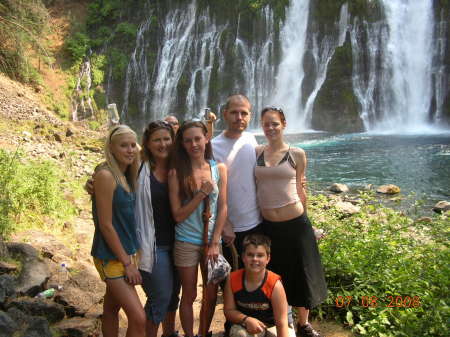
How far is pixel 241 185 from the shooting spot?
9.45 feet

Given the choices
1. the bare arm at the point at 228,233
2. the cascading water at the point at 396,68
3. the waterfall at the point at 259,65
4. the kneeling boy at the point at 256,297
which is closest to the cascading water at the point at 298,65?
the waterfall at the point at 259,65

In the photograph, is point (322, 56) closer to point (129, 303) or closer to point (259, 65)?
point (259, 65)

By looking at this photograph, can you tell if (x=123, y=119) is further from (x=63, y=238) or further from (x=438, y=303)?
(x=438, y=303)

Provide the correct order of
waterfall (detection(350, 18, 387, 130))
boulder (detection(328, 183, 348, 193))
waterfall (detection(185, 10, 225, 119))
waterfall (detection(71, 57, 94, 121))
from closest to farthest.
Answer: boulder (detection(328, 183, 348, 193)), waterfall (detection(350, 18, 387, 130)), waterfall (detection(71, 57, 94, 121)), waterfall (detection(185, 10, 225, 119))

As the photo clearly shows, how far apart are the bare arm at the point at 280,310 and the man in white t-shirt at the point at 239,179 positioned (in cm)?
45

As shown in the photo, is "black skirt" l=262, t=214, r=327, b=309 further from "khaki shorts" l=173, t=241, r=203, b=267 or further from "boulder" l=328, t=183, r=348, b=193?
"boulder" l=328, t=183, r=348, b=193

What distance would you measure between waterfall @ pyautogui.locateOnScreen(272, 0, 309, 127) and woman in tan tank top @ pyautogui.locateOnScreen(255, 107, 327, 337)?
19.7 meters

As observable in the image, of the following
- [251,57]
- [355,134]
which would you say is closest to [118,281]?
[355,134]

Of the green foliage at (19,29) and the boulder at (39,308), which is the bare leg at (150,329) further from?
the green foliage at (19,29)

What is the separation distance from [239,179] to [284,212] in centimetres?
41

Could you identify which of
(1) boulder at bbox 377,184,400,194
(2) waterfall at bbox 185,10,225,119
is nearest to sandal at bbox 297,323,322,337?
(1) boulder at bbox 377,184,400,194

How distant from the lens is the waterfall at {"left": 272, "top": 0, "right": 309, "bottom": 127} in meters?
22.2

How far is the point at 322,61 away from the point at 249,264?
825 inches
